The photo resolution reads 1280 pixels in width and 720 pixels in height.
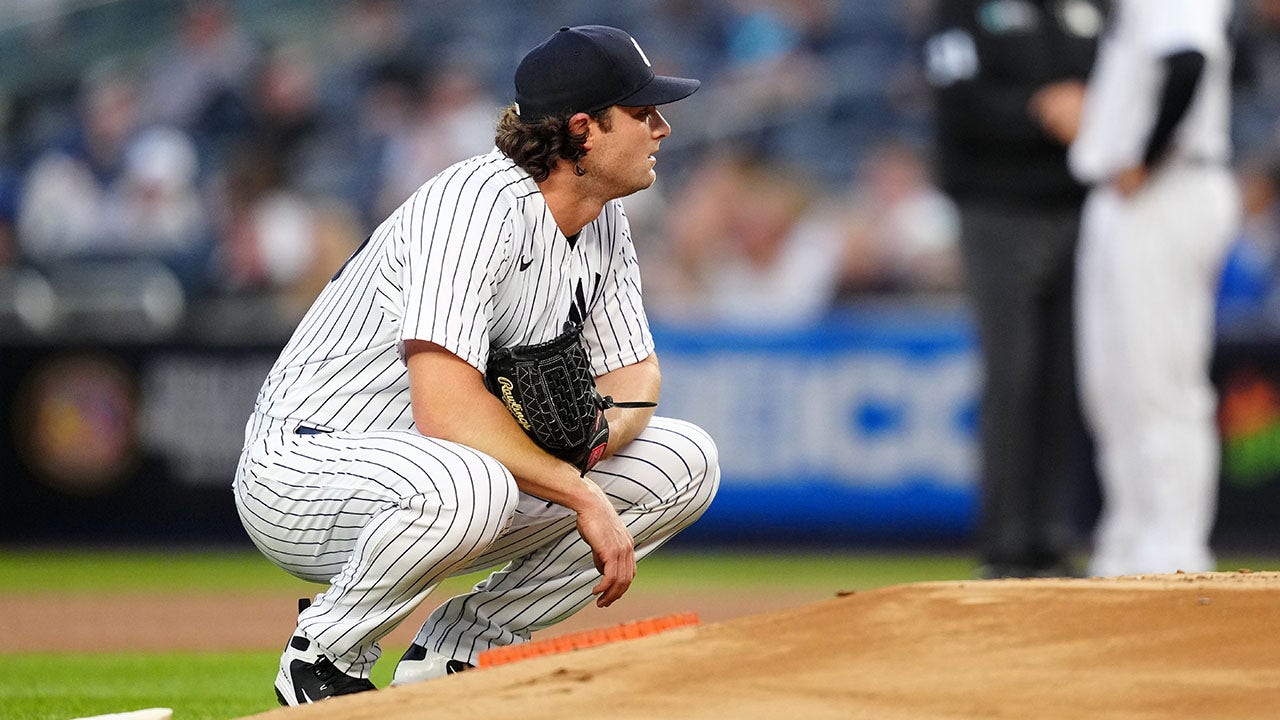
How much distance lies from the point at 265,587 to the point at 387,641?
231 cm

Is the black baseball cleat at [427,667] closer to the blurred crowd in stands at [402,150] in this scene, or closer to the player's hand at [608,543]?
the player's hand at [608,543]

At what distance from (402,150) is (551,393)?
8.89 m

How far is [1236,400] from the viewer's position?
859 centimetres

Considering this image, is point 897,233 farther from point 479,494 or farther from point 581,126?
point 479,494

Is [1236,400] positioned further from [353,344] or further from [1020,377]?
[353,344]

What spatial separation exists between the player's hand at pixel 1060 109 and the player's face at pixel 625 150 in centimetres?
338

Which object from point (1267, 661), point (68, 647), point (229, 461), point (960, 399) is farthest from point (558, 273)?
point (229, 461)

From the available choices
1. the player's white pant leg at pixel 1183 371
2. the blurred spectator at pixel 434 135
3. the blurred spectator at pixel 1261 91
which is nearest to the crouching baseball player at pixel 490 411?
the player's white pant leg at pixel 1183 371

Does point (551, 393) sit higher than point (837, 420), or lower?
higher

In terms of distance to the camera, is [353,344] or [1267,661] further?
[353,344]

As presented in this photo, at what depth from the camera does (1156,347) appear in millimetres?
6410

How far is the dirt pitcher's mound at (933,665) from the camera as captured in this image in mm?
2859

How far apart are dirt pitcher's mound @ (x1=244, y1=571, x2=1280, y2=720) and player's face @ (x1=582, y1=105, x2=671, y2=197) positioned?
991 mm

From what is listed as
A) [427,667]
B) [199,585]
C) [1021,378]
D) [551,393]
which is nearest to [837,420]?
[1021,378]
